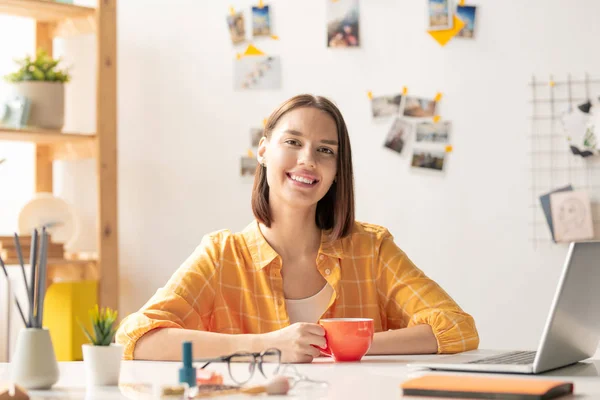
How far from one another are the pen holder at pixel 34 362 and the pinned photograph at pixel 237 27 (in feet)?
7.66

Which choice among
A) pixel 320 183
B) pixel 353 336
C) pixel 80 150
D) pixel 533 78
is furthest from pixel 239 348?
pixel 80 150

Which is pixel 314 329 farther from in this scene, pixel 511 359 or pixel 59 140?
pixel 59 140

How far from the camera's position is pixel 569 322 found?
4.30ft

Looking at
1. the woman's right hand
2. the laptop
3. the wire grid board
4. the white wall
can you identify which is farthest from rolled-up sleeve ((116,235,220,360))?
the wire grid board

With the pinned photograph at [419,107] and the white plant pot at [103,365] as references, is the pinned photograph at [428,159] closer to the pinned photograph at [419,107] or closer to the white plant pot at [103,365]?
the pinned photograph at [419,107]

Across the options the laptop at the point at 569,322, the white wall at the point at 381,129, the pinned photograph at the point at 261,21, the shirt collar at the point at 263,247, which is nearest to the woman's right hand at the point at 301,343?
the laptop at the point at 569,322

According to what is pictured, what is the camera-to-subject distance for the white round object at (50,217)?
330 cm

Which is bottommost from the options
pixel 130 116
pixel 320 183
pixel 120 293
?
pixel 120 293

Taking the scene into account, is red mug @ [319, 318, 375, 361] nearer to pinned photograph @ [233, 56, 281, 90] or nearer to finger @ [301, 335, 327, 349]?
finger @ [301, 335, 327, 349]

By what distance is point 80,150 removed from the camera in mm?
3420

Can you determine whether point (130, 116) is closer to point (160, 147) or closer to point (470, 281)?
point (160, 147)

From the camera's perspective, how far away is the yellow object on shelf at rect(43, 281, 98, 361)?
10.6ft

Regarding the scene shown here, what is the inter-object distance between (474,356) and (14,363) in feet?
2.79

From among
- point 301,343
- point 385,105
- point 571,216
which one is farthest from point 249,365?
point 385,105
